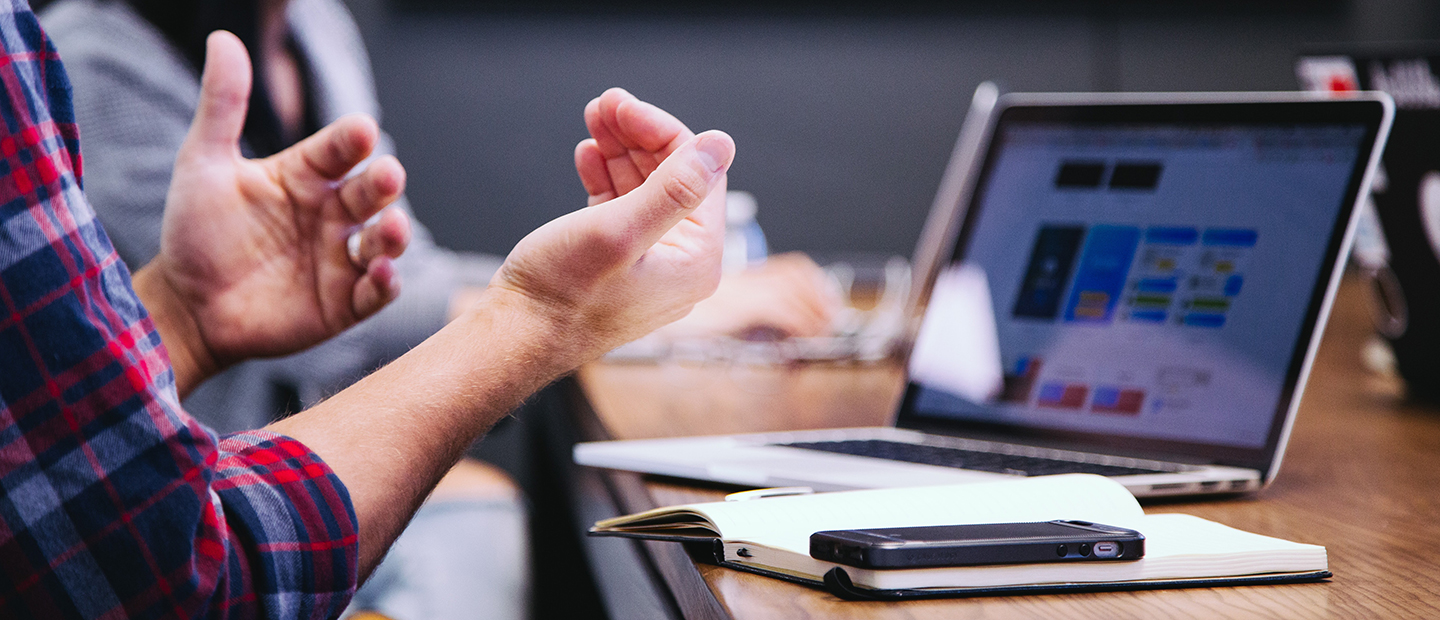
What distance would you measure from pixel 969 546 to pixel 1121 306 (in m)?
0.42

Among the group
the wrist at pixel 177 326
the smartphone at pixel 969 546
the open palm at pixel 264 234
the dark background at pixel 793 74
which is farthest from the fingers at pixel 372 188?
the dark background at pixel 793 74

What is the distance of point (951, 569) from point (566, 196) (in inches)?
95.3

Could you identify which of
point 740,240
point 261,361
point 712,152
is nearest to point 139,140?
point 261,361

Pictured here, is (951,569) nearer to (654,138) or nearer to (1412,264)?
(654,138)

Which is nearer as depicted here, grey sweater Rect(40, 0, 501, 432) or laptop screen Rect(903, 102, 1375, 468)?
laptop screen Rect(903, 102, 1375, 468)

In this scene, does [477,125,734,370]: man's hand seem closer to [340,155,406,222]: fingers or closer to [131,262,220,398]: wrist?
[340,155,406,222]: fingers

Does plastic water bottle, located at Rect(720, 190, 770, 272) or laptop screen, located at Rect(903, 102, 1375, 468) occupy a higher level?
laptop screen, located at Rect(903, 102, 1375, 468)

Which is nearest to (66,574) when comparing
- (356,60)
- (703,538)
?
(703,538)

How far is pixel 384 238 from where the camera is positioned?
836mm

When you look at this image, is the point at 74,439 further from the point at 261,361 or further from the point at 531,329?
the point at 261,361

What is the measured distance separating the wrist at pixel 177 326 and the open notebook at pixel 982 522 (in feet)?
1.56

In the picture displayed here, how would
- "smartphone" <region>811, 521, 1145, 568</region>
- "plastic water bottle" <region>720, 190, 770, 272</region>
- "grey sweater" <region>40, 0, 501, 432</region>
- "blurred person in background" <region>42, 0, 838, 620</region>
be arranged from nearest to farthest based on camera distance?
"smartphone" <region>811, 521, 1145, 568</region>, "blurred person in background" <region>42, 0, 838, 620</region>, "grey sweater" <region>40, 0, 501, 432</region>, "plastic water bottle" <region>720, 190, 770, 272</region>

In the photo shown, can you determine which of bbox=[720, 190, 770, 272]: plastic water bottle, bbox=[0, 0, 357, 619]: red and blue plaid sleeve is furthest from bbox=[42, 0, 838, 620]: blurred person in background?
bbox=[0, 0, 357, 619]: red and blue plaid sleeve

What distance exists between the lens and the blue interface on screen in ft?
2.44
